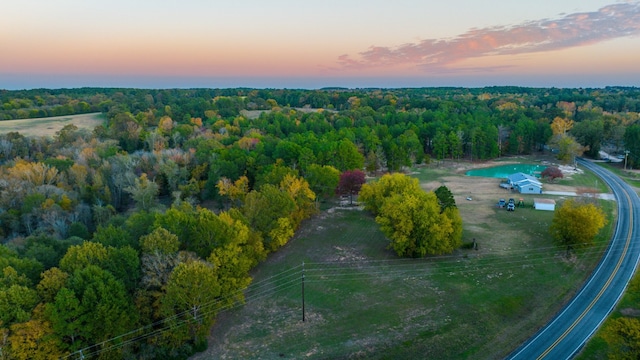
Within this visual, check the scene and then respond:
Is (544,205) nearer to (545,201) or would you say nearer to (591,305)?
(545,201)

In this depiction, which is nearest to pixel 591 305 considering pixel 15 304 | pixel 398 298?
pixel 398 298

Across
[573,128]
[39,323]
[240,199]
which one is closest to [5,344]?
[39,323]

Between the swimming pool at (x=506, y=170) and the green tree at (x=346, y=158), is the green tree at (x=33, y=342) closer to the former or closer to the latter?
the green tree at (x=346, y=158)

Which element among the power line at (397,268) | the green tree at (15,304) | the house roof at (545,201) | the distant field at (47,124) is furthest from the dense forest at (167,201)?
the house roof at (545,201)

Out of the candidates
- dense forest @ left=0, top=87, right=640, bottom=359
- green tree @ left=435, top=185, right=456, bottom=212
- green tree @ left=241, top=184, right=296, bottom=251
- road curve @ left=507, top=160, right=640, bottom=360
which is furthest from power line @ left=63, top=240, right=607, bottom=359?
green tree @ left=435, top=185, right=456, bottom=212

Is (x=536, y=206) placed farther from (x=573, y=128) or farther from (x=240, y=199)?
(x=573, y=128)

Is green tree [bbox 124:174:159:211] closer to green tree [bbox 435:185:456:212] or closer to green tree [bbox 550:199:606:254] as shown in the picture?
green tree [bbox 435:185:456:212]
